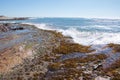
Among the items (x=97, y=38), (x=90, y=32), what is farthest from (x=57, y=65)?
(x=90, y=32)

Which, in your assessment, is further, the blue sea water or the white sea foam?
the blue sea water

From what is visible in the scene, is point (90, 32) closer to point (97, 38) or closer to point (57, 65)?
point (97, 38)

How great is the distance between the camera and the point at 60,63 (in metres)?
12.3

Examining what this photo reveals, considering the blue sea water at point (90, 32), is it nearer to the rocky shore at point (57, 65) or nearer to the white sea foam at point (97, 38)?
the white sea foam at point (97, 38)

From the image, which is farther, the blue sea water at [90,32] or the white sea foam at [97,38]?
the blue sea water at [90,32]

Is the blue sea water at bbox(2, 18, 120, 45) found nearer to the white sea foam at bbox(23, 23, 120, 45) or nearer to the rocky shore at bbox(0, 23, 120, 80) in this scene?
the white sea foam at bbox(23, 23, 120, 45)

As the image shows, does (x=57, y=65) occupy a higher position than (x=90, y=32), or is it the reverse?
(x=90, y=32)

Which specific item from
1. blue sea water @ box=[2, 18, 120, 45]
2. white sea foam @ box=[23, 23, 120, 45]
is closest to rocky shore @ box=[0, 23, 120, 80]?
white sea foam @ box=[23, 23, 120, 45]

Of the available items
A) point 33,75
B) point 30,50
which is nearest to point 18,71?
point 33,75

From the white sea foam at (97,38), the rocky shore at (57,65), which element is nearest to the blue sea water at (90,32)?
the white sea foam at (97,38)

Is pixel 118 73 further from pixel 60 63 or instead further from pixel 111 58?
pixel 60 63

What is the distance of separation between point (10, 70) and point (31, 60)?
7.74 ft

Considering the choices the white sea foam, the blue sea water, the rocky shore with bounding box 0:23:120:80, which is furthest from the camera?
the blue sea water

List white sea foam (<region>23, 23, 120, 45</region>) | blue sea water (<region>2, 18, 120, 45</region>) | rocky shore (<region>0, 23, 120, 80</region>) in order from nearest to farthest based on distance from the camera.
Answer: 1. rocky shore (<region>0, 23, 120, 80</region>)
2. white sea foam (<region>23, 23, 120, 45</region>)
3. blue sea water (<region>2, 18, 120, 45</region>)
